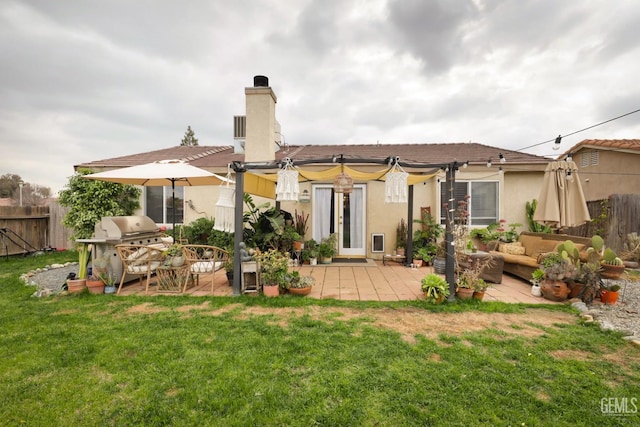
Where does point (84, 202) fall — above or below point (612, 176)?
below

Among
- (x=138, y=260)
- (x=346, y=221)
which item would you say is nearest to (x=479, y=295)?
(x=346, y=221)

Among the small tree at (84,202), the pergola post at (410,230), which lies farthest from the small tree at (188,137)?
the pergola post at (410,230)

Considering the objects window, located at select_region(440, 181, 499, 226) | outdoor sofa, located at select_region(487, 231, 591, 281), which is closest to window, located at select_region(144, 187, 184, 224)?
window, located at select_region(440, 181, 499, 226)

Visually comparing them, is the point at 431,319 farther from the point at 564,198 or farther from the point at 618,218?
the point at 618,218

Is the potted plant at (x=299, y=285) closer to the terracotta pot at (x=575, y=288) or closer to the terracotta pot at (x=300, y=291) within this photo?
the terracotta pot at (x=300, y=291)

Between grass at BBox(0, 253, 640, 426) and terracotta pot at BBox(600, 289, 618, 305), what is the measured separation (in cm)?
152

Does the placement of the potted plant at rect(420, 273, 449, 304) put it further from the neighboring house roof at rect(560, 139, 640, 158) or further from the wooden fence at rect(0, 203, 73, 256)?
the wooden fence at rect(0, 203, 73, 256)

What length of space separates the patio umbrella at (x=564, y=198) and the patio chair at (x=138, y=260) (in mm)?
7755

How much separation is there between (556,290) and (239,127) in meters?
11.1

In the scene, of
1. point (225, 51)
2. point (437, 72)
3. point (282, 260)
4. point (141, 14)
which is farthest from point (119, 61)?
point (437, 72)

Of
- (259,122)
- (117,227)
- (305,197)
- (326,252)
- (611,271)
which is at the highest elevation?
(259,122)

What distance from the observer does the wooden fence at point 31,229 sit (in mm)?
8883

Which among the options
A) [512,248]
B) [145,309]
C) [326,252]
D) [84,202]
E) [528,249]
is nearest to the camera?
[145,309]

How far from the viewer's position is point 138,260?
531 centimetres
